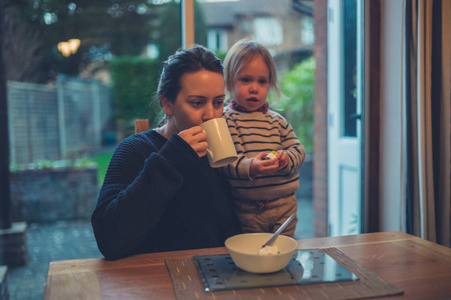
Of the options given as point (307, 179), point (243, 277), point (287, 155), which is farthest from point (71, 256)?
point (307, 179)

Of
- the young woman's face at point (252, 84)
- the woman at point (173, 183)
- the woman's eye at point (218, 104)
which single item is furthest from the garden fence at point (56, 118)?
the woman's eye at point (218, 104)

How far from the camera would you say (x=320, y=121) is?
373cm

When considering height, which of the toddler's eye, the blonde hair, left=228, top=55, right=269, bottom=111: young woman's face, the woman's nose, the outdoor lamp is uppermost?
the outdoor lamp

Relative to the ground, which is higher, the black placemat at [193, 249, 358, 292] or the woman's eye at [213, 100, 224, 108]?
the woman's eye at [213, 100, 224, 108]

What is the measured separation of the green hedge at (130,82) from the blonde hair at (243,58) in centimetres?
73

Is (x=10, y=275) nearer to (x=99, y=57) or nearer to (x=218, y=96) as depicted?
(x=99, y=57)

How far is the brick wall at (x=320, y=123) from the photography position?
3611mm

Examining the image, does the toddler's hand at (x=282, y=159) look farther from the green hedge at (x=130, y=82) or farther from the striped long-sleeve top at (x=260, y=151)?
the green hedge at (x=130, y=82)

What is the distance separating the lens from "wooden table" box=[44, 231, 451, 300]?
0.86m

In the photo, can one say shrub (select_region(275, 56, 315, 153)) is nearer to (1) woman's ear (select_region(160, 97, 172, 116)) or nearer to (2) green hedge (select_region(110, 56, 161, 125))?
(2) green hedge (select_region(110, 56, 161, 125))

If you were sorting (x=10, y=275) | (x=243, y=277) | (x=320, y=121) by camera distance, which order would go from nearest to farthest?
1. (x=243, y=277)
2. (x=10, y=275)
3. (x=320, y=121)

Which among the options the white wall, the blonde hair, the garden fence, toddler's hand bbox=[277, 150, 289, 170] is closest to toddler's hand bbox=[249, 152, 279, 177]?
toddler's hand bbox=[277, 150, 289, 170]

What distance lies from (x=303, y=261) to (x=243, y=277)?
194mm

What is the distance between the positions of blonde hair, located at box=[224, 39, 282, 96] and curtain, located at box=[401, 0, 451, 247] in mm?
872
